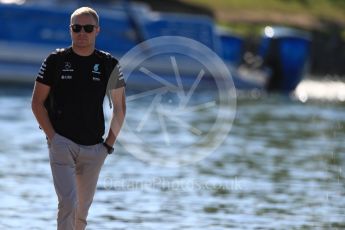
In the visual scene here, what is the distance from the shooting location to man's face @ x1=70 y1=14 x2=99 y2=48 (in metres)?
10.0

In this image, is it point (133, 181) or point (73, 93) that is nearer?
point (73, 93)

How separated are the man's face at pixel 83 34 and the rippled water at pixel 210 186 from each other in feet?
11.0

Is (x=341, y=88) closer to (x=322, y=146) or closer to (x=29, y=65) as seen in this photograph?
(x=29, y=65)

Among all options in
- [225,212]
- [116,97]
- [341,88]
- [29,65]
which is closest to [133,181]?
[225,212]

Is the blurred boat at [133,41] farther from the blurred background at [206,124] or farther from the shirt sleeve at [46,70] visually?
the shirt sleeve at [46,70]

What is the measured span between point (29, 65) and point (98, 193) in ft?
90.2

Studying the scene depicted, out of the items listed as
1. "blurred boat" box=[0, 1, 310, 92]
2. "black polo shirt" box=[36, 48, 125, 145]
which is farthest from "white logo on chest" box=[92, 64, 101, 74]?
"blurred boat" box=[0, 1, 310, 92]

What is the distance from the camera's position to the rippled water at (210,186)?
1414 cm

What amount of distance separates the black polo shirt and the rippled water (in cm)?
298

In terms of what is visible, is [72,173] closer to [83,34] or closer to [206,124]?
[83,34]

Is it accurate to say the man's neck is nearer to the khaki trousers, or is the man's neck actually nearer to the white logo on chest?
the white logo on chest

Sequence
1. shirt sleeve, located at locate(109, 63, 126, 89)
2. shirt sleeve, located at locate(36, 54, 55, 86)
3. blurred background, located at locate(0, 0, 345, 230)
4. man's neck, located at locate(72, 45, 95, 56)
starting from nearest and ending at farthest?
shirt sleeve, located at locate(36, 54, 55, 86) → man's neck, located at locate(72, 45, 95, 56) → shirt sleeve, located at locate(109, 63, 126, 89) → blurred background, located at locate(0, 0, 345, 230)

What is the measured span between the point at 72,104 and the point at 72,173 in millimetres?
552

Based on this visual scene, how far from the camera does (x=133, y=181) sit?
60.0ft
